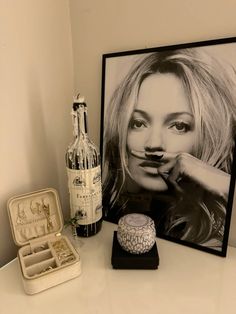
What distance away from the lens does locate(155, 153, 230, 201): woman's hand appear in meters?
0.64

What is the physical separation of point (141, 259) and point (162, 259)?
7 centimetres

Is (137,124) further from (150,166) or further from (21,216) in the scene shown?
(21,216)

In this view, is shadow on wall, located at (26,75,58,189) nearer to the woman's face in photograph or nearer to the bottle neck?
the bottle neck

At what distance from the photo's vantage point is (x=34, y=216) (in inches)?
28.3

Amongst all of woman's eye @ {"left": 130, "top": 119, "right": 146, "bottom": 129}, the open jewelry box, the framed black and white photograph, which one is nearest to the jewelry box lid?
the open jewelry box

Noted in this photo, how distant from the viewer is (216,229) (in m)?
0.65

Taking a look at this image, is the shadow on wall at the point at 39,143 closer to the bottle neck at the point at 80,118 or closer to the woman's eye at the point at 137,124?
the bottle neck at the point at 80,118

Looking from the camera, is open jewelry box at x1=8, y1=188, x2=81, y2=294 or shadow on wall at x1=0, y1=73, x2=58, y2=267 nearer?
open jewelry box at x1=8, y1=188, x2=81, y2=294

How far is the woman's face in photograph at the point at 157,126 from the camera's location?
2.23 ft

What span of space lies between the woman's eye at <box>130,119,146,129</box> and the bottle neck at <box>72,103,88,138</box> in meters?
0.13

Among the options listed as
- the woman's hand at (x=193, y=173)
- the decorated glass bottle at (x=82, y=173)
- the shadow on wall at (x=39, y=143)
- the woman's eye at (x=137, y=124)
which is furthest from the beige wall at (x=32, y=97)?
the woman's hand at (x=193, y=173)

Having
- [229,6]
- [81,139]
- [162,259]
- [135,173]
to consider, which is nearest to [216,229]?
[162,259]

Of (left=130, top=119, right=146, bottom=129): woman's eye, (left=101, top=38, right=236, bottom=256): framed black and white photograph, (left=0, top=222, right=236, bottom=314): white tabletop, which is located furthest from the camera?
(left=130, top=119, right=146, bottom=129): woman's eye

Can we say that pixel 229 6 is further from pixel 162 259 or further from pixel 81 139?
pixel 162 259
